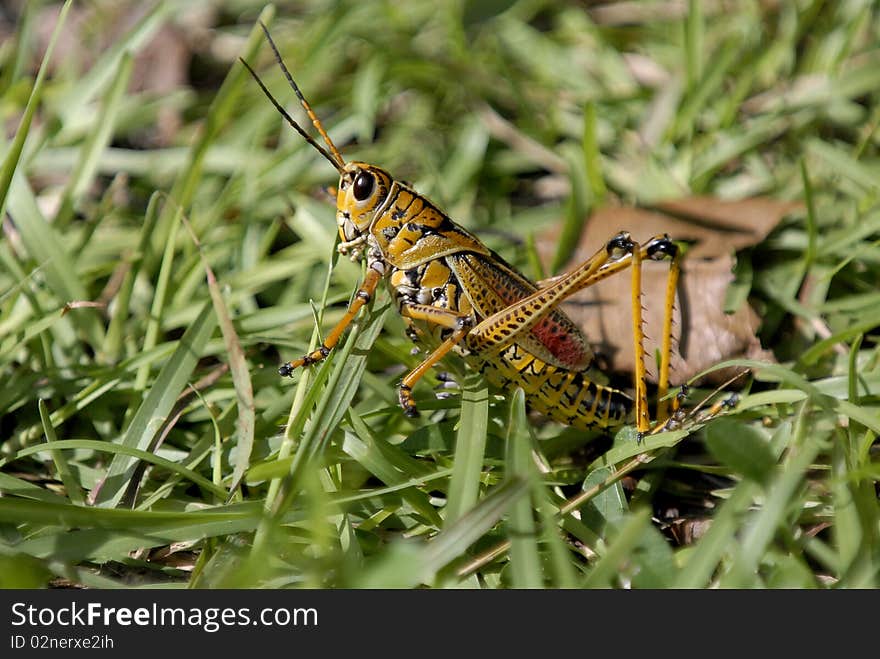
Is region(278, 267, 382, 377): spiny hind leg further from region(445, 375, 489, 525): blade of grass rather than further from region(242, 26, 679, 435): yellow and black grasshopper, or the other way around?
region(445, 375, 489, 525): blade of grass

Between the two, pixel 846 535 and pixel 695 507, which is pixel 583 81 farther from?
pixel 846 535

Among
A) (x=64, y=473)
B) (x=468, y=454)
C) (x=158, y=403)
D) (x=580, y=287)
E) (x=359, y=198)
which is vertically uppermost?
(x=359, y=198)

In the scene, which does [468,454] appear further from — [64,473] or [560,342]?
Answer: [64,473]

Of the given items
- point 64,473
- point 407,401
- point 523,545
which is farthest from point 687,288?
point 64,473

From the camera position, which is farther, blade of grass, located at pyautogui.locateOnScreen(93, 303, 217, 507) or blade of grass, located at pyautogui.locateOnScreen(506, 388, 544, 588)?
blade of grass, located at pyautogui.locateOnScreen(93, 303, 217, 507)

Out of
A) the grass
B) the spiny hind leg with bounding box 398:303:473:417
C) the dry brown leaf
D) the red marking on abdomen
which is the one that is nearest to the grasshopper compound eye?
the grass
